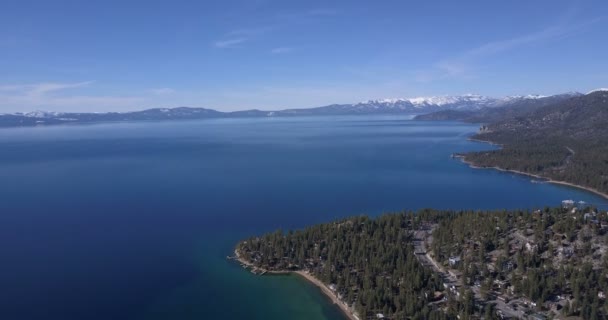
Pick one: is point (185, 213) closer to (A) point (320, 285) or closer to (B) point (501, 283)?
(A) point (320, 285)

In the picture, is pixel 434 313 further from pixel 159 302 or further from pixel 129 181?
pixel 129 181

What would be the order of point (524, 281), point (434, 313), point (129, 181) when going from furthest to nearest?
point (129, 181) < point (524, 281) < point (434, 313)

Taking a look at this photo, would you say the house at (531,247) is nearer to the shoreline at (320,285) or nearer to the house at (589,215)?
the house at (589,215)

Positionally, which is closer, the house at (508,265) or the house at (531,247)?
the house at (508,265)

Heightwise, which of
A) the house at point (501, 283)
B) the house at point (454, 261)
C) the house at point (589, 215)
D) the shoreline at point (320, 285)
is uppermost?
the house at point (589, 215)

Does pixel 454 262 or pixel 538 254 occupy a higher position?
pixel 538 254

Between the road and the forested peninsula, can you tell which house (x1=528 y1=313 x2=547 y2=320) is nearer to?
the forested peninsula

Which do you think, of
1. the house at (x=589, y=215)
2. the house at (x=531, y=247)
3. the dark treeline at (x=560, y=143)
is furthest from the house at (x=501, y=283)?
the dark treeline at (x=560, y=143)

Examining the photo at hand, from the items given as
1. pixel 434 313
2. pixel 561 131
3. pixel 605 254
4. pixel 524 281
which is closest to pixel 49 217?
pixel 434 313

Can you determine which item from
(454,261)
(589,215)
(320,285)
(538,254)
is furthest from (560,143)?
(320,285)
